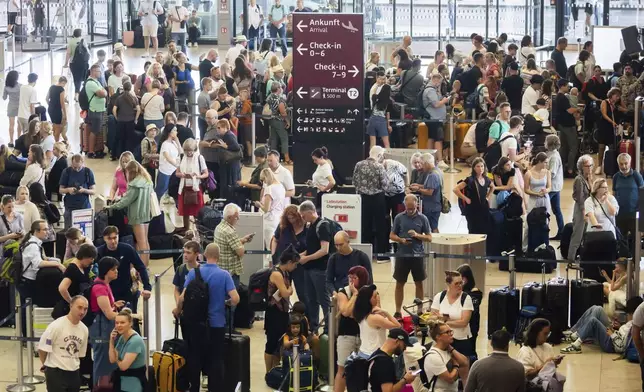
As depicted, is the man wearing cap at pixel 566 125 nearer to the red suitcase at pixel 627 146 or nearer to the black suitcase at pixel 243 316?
the red suitcase at pixel 627 146

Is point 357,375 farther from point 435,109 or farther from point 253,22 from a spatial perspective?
point 253,22

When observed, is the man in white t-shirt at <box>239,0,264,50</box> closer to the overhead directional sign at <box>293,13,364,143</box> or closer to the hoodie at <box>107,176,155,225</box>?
the overhead directional sign at <box>293,13,364,143</box>

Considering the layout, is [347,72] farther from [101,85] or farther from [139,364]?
Result: [139,364]

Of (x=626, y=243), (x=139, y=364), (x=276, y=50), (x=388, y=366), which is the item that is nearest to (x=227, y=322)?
(x=139, y=364)

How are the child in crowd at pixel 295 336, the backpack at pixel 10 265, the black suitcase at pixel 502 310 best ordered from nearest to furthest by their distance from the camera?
the child in crowd at pixel 295 336 → the backpack at pixel 10 265 → the black suitcase at pixel 502 310

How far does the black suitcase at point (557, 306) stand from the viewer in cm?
1518

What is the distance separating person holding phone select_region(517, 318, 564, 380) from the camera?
1232 cm

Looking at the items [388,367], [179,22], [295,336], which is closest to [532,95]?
[295,336]

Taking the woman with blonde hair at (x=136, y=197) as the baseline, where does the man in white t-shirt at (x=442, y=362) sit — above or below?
below

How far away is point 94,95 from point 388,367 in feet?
45.0

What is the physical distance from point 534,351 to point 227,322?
3469 millimetres

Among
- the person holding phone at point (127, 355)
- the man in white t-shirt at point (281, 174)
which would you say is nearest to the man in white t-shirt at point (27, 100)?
the man in white t-shirt at point (281, 174)

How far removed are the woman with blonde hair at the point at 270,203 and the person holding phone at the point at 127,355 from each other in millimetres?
4904

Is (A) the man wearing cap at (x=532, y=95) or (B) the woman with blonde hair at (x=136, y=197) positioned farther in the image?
(A) the man wearing cap at (x=532, y=95)
